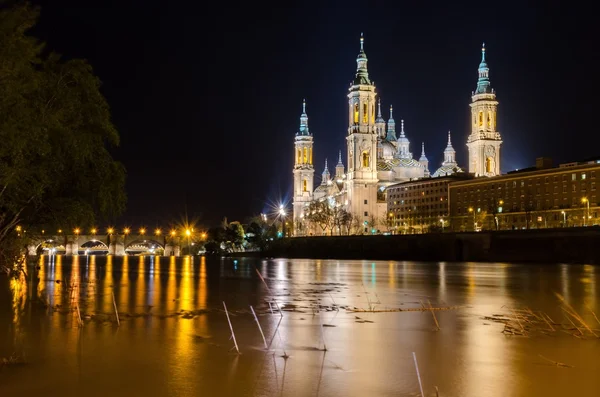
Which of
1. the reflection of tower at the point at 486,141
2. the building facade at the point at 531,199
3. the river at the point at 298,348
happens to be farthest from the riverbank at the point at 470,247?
the reflection of tower at the point at 486,141

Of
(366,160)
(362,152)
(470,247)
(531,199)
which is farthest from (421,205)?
(470,247)

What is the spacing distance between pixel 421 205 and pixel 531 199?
4355 cm

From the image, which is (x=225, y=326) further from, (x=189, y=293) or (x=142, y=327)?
(x=189, y=293)

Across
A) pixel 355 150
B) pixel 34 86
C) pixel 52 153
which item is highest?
pixel 355 150

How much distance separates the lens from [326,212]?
17900 cm

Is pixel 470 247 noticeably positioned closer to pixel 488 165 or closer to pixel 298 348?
pixel 488 165

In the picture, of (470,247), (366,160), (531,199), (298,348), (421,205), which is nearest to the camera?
(298,348)

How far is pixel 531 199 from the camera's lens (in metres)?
152

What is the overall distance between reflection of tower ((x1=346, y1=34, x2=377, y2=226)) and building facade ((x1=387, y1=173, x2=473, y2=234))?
25.8ft

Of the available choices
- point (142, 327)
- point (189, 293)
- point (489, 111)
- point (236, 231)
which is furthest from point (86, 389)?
point (489, 111)

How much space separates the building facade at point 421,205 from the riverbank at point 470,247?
4856 centimetres

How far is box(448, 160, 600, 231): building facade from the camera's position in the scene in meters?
138

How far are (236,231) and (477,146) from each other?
7218 cm

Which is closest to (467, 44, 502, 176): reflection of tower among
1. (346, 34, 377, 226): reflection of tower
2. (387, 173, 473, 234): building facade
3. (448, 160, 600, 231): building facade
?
(387, 173, 473, 234): building facade
